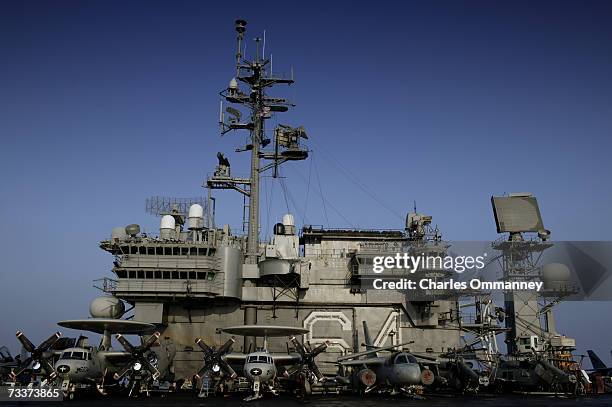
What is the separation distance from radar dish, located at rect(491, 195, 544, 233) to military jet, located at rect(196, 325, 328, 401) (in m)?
25.8

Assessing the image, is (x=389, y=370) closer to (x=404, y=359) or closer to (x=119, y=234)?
(x=404, y=359)

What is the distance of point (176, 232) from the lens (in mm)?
45188

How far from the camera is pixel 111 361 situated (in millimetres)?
36125

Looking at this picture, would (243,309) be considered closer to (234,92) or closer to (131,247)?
(131,247)

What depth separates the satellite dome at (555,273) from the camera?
166 feet

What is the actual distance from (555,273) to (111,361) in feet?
135

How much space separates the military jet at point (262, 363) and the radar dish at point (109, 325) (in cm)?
556

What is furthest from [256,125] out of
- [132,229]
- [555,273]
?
[555,273]

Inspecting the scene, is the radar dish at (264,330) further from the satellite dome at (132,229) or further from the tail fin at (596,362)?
the tail fin at (596,362)

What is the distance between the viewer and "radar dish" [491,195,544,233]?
5296 centimetres

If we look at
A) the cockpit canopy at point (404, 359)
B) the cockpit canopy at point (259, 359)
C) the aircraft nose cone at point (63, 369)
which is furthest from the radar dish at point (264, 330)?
the aircraft nose cone at point (63, 369)

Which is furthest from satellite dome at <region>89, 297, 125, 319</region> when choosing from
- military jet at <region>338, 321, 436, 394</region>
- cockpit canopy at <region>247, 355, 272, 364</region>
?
military jet at <region>338, 321, 436, 394</region>

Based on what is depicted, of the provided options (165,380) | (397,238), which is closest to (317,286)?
(397,238)

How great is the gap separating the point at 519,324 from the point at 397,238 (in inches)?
591
